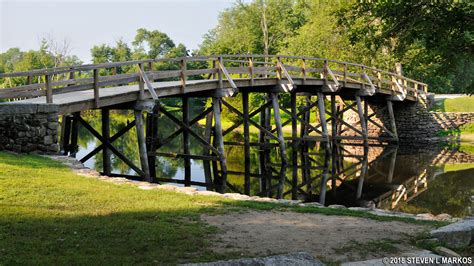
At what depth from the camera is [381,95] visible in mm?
29484

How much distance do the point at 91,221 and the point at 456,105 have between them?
30886 millimetres

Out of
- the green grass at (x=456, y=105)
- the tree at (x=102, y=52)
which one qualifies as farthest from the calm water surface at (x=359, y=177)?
the tree at (x=102, y=52)

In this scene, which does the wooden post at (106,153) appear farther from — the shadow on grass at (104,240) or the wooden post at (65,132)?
the shadow on grass at (104,240)

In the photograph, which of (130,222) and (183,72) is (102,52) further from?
(130,222)

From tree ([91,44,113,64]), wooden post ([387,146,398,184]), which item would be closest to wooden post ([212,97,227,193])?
wooden post ([387,146,398,184])

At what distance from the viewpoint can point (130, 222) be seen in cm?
641

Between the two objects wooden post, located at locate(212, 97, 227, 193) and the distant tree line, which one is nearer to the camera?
the distant tree line

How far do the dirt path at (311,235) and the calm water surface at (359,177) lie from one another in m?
6.83

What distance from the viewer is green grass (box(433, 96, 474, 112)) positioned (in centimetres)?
3209

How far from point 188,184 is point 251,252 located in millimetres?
11584

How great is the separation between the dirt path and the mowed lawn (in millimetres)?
381

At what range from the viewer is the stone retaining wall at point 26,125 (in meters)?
10.6
